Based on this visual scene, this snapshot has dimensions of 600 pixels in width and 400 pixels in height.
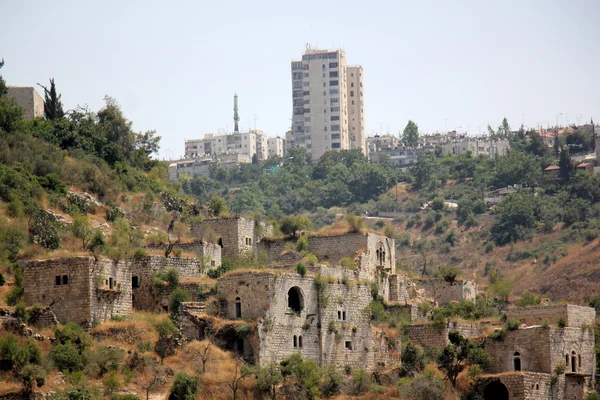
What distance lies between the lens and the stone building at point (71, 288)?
57094mm

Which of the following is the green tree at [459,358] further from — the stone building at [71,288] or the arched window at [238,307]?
the stone building at [71,288]

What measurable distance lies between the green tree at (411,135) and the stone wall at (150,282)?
101 meters

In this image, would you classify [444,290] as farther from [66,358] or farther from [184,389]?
[66,358]

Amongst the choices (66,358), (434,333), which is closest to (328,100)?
(434,333)

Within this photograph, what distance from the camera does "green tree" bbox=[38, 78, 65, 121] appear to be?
8100cm

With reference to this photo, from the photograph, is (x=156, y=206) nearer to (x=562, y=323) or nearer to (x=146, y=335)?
(x=146, y=335)

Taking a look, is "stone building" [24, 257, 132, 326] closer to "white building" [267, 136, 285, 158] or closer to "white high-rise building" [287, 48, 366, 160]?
"white high-rise building" [287, 48, 366, 160]

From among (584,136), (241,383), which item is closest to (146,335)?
(241,383)

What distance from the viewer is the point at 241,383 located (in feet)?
183

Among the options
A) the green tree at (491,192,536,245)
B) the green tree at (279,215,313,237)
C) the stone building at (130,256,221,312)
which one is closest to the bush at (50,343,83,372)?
the stone building at (130,256,221,312)

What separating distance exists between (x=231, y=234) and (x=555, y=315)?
600 inches

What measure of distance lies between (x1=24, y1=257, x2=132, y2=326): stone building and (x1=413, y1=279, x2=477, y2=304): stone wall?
18335 millimetres

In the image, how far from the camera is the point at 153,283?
201 ft

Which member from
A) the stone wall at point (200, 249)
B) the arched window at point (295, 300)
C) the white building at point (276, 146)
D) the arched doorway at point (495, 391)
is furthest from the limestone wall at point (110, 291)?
the white building at point (276, 146)
